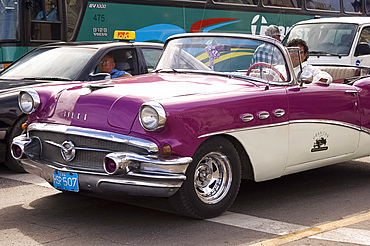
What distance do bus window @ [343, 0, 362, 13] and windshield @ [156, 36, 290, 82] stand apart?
41.2 ft

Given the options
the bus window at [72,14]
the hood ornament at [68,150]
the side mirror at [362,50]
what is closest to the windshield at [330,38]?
the side mirror at [362,50]

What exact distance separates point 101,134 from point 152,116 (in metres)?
0.44

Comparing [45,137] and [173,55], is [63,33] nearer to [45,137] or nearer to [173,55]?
[173,55]

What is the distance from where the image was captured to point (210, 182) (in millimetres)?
6055

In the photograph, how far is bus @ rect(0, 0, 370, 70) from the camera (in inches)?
508

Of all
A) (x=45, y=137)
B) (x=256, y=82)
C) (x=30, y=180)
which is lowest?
(x=30, y=180)

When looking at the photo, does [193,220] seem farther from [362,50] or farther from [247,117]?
[362,50]

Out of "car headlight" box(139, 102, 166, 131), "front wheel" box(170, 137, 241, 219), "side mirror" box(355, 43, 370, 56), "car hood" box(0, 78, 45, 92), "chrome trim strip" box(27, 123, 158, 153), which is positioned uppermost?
"car headlight" box(139, 102, 166, 131)

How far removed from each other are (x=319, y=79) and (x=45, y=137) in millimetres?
2712

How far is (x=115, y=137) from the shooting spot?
18.4 ft

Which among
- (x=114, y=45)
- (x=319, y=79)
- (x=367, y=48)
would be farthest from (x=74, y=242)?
(x=367, y=48)

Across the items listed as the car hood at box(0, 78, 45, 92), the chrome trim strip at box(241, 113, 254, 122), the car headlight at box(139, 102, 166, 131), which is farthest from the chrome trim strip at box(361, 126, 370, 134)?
the car hood at box(0, 78, 45, 92)

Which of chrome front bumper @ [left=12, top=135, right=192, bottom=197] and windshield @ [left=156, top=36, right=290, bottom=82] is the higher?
windshield @ [left=156, top=36, right=290, bottom=82]

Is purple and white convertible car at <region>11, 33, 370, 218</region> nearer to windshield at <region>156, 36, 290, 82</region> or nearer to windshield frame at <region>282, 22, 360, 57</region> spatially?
windshield at <region>156, 36, 290, 82</region>
